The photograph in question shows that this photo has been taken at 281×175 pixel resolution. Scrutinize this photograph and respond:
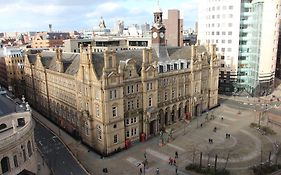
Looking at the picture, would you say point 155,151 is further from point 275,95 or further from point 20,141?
point 275,95

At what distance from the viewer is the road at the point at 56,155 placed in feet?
183

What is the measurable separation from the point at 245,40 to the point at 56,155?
297 feet

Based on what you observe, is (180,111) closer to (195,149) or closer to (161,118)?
(161,118)

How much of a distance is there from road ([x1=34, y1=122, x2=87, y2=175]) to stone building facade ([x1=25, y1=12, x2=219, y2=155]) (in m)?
5.97

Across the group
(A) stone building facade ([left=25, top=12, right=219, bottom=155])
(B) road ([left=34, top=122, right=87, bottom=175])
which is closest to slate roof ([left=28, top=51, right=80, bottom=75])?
(A) stone building facade ([left=25, top=12, right=219, bottom=155])

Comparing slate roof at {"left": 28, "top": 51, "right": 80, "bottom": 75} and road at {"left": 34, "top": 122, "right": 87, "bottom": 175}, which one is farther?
slate roof at {"left": 28, "top": 51, "right": 80, "bottom": 75}

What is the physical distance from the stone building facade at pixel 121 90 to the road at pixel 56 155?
597cm

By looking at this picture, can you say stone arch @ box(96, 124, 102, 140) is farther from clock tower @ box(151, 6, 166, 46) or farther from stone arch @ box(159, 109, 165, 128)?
clock tower @ box(151, 6, 166, 46)

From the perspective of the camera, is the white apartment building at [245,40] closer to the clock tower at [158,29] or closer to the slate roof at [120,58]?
the clock tower at [158,29]

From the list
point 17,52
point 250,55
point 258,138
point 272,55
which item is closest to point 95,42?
point 17,52

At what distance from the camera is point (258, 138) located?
71.1 m

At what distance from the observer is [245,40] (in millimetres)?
113312

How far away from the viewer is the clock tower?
81.0 meters

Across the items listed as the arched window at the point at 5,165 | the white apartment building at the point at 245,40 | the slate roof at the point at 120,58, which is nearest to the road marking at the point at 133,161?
the slate roof at the point at 120,58
